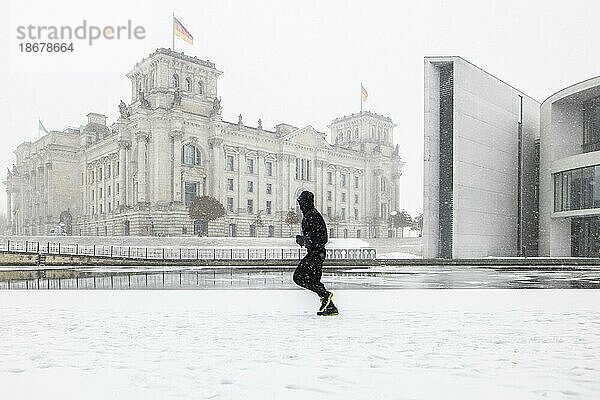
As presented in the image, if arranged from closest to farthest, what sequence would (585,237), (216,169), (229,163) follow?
(585,237), (216,169), (229,163)

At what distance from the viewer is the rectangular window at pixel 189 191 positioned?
72875 mm

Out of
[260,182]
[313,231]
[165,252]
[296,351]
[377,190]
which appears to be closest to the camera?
[296,351]

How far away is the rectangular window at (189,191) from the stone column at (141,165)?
496cm

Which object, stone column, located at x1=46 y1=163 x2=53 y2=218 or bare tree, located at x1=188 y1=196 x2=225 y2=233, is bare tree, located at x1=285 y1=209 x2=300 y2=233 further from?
stone column, located at x1=46 y1=163 x2=53 y2=218

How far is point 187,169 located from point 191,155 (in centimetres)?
236

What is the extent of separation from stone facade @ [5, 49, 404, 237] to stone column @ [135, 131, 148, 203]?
0.13m

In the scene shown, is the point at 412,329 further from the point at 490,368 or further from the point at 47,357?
the point at 47,357

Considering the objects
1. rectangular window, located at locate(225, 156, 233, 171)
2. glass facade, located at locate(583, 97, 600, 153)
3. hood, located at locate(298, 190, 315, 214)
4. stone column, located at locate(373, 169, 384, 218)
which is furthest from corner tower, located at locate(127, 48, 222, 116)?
hood, located at locate(298, 190, 315, 214)

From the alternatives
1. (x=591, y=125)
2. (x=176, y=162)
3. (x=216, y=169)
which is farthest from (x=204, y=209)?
(x=591, y=125)

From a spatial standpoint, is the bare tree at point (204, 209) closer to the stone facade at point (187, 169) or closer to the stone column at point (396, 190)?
the stone facade at point (187, 169)

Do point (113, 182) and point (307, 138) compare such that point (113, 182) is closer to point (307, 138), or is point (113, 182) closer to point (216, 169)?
point (216, 169)

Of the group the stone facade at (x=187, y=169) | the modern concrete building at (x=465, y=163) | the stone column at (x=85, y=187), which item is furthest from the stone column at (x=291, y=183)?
the modern concrete building at (x=465, y=163)

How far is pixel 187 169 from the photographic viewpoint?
73375 millimetres

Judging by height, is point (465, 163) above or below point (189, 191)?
above
